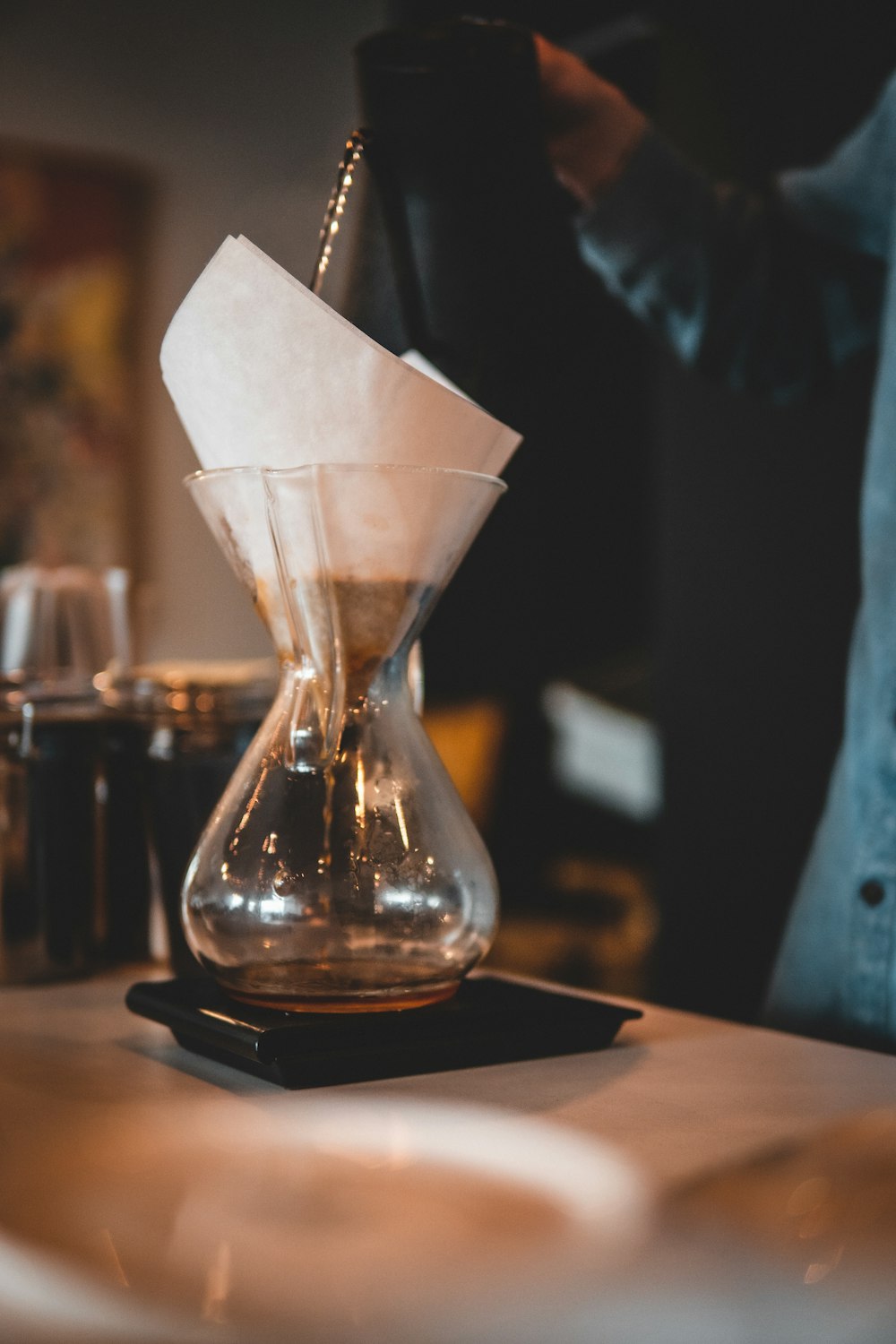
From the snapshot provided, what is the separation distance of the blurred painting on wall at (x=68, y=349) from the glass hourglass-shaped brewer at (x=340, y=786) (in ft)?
8.58

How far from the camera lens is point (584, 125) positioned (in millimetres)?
920

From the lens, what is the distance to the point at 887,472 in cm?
84

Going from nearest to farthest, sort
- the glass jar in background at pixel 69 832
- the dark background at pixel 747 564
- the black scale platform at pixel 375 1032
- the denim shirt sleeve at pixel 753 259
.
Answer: the black scale platform at pixel 375 1032 < the glass jar in background at pixel 69 832 < the denim shirt sleeve at pixel 753 259 < the dark background at pixel 747 564

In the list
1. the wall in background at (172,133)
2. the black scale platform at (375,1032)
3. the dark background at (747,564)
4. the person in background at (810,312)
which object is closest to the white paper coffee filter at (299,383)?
the black scale platform at (375,1032)

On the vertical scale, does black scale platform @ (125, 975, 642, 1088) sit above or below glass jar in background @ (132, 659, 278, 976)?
below

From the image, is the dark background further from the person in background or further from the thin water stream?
the thin water stream

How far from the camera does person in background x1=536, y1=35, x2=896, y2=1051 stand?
31.7 inches

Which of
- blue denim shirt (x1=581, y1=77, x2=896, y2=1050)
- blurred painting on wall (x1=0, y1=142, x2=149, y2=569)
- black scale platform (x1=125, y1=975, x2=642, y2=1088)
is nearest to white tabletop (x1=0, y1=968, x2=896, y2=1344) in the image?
black scale platform (x1=125, y1=975, x2=642, y2=1088)

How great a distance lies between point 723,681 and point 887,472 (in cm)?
99

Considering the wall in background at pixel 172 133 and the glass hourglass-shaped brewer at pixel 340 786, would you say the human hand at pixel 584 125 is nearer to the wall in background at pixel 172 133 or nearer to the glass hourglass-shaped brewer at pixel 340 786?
the glass hourglass-shaped brewer at pixel 340 786

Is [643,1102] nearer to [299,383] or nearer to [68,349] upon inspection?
[299,383]

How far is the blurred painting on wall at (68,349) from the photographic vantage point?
9.98 feet

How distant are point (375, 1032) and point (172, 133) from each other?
117 inches

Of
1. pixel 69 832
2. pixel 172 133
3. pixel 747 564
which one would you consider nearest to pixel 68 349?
pixel 172 133
